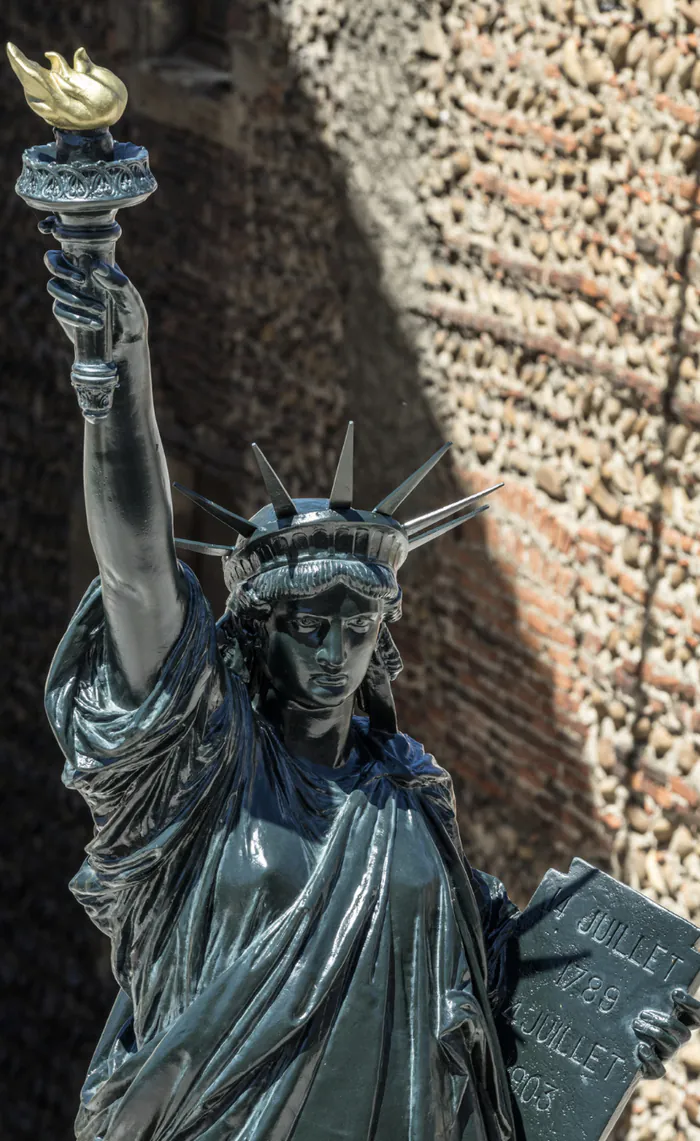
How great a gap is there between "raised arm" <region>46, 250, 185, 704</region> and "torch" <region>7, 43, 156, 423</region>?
0.9 inches

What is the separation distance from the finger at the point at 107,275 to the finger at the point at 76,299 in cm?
2

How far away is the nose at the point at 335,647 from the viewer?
2631 mm

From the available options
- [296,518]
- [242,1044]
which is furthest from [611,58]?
[242,1044]

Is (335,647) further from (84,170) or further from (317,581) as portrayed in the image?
(84,170)

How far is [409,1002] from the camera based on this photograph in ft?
8.62

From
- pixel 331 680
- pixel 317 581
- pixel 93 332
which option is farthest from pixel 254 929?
pixel 93 332

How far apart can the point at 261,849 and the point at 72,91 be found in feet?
3.27

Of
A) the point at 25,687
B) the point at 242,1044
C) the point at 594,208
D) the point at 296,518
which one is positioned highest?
the point at 296,518

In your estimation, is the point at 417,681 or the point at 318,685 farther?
the point at 417,681

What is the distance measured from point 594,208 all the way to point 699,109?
481 millimetres

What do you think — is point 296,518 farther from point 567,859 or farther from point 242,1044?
point 567,859

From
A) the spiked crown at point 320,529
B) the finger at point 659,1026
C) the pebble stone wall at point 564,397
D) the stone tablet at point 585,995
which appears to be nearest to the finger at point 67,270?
the spiked crown at point 320,529

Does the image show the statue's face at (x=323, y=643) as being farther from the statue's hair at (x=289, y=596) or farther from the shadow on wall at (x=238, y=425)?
the shadow on wall at (x=238, y=425)

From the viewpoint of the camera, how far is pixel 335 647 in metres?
2.63
